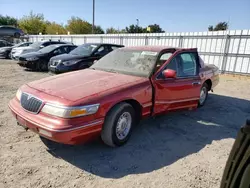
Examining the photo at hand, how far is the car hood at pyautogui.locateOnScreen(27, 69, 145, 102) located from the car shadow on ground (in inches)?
37.1

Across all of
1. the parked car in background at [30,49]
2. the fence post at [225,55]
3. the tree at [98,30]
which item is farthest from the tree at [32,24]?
the fence post at [225,55]

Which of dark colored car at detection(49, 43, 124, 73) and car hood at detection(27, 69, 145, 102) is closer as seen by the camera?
car hood at detection(27, 69, 145, 102)

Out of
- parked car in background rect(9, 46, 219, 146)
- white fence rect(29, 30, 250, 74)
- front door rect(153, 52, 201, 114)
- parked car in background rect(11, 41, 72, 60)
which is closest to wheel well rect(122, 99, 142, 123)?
parked car in background rect(9, 46, 219, 146)

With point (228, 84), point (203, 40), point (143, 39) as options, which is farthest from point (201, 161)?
point (143, 39)

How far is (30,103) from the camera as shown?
318 cm

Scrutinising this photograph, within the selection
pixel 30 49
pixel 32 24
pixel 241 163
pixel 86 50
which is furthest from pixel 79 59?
pixel 32 24

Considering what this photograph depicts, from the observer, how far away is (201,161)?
3254mm

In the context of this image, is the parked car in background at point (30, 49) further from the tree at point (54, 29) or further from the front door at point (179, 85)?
the tree at point (54, 29)

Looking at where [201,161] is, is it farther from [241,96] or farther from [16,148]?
[241,96]

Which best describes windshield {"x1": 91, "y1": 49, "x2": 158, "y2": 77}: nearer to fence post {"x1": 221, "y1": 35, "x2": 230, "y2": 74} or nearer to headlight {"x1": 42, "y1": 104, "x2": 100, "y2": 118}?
headlight {"x1": 42, "y1": 104, "x2": 100, "y2": 118}

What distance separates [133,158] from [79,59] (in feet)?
22.5

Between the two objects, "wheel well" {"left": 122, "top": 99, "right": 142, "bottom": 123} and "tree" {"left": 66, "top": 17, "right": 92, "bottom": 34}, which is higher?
"tree" {"left": 66, "top": 17, "right": 92, "bottom": 34}

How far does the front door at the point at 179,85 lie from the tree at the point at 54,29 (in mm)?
48238

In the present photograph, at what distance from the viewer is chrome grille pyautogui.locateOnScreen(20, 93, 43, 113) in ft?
10.1
